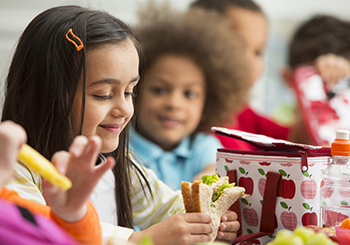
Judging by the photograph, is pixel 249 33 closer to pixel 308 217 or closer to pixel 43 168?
pixel 308 217

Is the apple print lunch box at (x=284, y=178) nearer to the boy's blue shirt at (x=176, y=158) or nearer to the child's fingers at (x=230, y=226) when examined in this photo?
the child's fingers at (x=230, y=226)

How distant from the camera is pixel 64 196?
0.38 m

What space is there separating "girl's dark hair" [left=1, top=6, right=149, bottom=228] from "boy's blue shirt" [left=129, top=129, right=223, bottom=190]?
0.72m

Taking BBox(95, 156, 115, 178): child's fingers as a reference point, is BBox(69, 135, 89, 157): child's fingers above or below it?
above

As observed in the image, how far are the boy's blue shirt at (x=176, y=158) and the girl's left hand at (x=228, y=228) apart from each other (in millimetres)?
738

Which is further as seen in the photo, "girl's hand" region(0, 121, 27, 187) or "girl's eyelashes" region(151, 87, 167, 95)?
"girl's eyelashes" region(151, 87, 167, 95)

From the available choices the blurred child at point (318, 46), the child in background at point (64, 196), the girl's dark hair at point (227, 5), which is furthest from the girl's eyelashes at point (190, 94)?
the child in background at point (64, 196)

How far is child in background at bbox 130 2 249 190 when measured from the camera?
136 cm

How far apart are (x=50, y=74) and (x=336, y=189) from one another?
52 centimetres

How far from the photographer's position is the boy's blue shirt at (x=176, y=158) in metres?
1.38

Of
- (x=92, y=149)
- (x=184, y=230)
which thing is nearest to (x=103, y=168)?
(x=92, y=149)

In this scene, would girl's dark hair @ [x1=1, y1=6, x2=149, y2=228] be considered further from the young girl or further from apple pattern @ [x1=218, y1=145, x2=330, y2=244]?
apple pattern @ [x1=218, y1=145, x2=330, y2=244]

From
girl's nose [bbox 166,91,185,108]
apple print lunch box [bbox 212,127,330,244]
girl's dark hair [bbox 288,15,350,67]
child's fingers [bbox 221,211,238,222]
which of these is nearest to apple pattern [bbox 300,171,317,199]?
apple print lunch box [bbox 212,127,330,244]

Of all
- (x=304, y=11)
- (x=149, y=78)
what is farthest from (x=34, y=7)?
(x=304, y=11)
